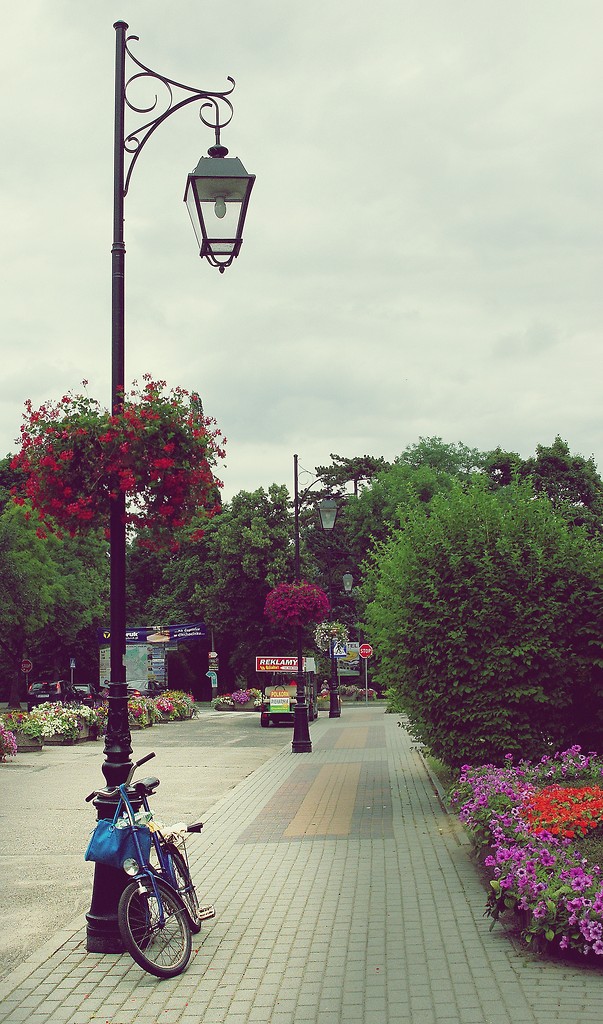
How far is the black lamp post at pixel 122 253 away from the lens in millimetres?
6711

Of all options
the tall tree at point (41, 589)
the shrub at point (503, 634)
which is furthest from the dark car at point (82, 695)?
the shrub at point (503, 634)

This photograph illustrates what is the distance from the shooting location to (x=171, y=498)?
740 cm

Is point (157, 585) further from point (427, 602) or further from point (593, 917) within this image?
point (593, 917)

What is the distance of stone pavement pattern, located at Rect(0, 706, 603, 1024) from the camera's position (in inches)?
214

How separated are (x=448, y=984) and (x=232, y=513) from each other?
150 ft

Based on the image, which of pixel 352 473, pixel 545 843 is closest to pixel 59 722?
pixel 545 843

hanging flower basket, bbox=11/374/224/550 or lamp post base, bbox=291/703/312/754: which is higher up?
hanging flower basket, bbox=11/374/224/550

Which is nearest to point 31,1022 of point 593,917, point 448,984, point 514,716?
point 448,984

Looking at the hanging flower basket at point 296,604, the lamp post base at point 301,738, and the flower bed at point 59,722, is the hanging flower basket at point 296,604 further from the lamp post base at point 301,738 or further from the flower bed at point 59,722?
the flower bed at point 59,722

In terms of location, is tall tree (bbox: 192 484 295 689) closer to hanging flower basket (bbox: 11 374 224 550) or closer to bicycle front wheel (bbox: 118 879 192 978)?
hanging flower basket (bbox: 11 374 224 550)

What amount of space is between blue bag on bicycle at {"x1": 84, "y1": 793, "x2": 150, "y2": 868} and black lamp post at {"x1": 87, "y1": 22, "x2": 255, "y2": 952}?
238 millimetres

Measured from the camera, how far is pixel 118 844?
21.2 ft

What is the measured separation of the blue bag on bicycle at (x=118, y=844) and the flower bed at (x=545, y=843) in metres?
2.26

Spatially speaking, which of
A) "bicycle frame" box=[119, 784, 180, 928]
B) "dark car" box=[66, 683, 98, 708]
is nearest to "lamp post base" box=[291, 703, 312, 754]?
"bicycle frame" box=[119, 784, 180, 928]
